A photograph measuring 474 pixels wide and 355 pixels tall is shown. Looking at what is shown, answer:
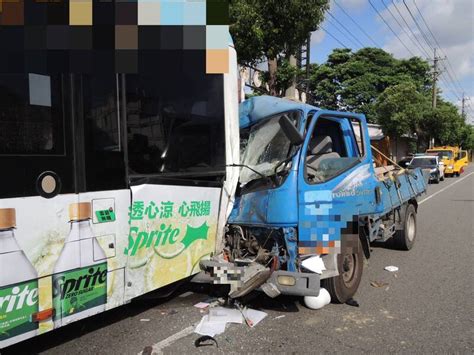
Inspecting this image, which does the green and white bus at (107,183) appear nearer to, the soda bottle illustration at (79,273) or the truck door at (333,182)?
the soda bottle illustration at (79,273)

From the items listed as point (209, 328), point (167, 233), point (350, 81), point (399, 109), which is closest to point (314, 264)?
point (209, 328)

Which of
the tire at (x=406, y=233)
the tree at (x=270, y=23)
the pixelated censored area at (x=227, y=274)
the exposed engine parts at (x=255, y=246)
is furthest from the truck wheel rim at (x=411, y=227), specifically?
the pixelated censored area at (x=227, y=274)

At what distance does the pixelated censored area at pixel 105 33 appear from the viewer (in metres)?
3.19

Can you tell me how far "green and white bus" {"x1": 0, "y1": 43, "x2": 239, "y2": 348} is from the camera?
3.04 m

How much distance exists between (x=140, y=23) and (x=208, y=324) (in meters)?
2.84

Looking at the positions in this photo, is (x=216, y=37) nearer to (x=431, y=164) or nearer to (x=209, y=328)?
(x=209, y=328)

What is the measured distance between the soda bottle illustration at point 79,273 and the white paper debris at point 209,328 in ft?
3.90

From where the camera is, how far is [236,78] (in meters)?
4.93

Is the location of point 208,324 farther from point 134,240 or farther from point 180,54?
point 180,54

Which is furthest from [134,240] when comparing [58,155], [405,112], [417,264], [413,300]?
[405,112]

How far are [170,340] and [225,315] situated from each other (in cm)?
72

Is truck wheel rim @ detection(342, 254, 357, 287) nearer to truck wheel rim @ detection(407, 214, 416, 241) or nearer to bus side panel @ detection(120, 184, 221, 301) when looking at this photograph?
bus side panel @ detection(120, 184, 221, 301)

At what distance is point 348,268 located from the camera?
5.37 metres

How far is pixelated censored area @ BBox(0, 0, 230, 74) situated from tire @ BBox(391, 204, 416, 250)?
4794mm
